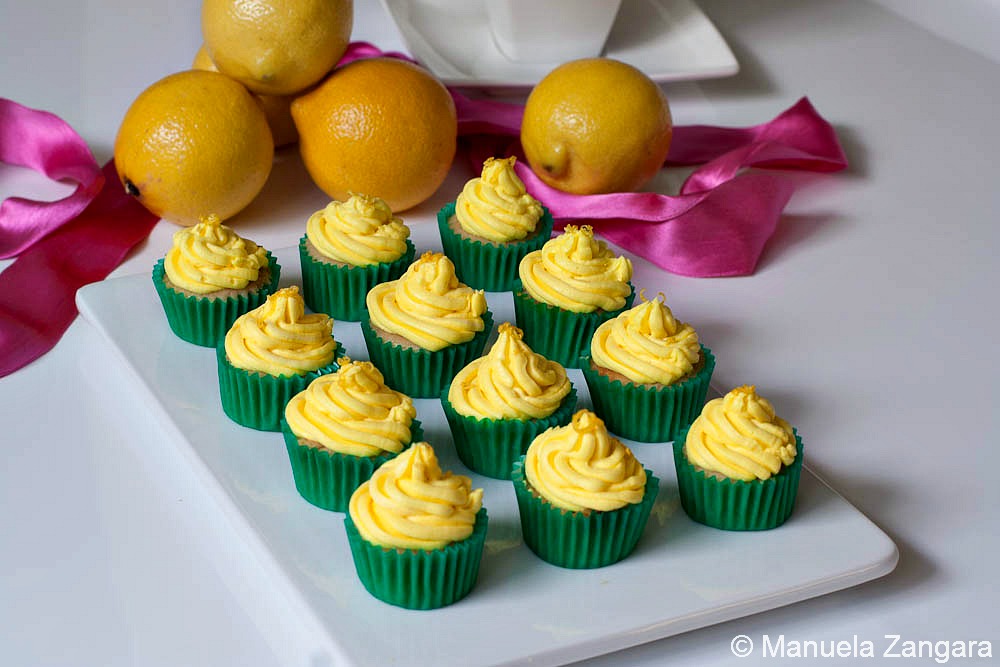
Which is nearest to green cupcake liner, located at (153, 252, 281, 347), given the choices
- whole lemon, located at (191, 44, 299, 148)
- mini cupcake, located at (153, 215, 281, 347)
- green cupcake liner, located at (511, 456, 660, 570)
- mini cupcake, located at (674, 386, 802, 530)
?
mini cupcake, located at (153, 215, 281, 347)

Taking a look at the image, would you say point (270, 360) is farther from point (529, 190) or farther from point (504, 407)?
point (529, 190)

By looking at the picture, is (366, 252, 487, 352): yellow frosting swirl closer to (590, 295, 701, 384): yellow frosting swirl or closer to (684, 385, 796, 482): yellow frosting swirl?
(590, 295, 701, 384): yellow frosting swirl

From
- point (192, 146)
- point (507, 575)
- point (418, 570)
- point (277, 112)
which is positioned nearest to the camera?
point (418, 570)

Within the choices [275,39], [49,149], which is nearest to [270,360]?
[275,39]

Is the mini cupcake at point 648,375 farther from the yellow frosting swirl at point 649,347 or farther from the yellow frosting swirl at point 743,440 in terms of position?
the yellow frosting swirl at point 743,440

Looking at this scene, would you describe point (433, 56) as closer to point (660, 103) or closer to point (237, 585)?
point (660, 103)

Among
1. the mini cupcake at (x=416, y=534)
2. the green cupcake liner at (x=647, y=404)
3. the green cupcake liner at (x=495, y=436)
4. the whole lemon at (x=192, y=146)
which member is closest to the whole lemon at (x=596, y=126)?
the whole lemon at (x=192, y=146)
